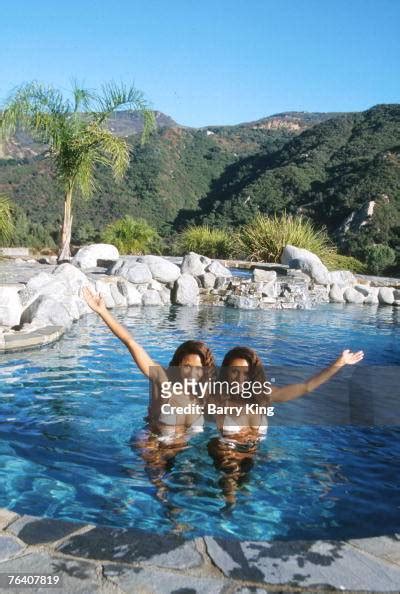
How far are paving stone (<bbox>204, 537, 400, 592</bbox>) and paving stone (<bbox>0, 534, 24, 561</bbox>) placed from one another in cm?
68

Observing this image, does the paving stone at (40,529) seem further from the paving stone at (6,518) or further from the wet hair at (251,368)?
the wet hair at (251,368)

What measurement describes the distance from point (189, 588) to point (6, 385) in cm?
374

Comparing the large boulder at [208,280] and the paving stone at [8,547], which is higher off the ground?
the large boulder at [208,280]

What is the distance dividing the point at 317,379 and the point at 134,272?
8.57 m

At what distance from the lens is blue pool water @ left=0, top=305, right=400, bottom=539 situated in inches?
114

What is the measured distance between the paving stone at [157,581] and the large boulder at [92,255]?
12.0 meters

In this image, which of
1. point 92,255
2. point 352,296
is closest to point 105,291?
point 92,255

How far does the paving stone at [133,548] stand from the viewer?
2025 mm

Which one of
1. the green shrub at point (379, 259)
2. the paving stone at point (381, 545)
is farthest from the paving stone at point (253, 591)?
the green shrub at point (379, 259)

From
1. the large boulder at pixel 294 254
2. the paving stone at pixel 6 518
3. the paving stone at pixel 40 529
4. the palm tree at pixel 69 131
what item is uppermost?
the palm tree at pixel 69 131

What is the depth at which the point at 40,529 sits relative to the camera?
2180mm

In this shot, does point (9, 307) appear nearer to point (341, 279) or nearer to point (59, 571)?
point (59, 571)

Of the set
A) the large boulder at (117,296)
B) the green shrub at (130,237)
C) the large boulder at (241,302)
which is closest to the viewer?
the large boulder at (117,296)

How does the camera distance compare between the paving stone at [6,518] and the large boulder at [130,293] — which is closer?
the paving stone at [6,518]
